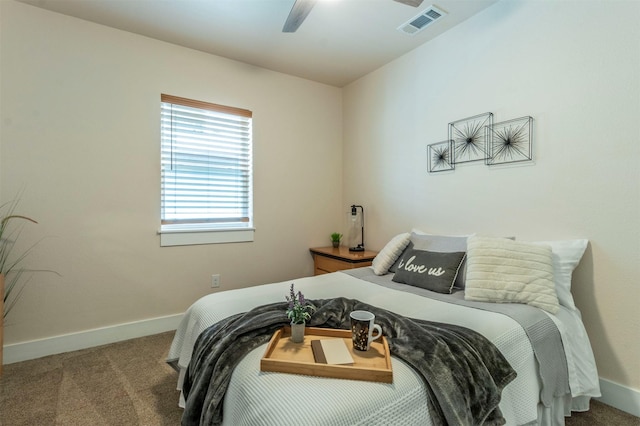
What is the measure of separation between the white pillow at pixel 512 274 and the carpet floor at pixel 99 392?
0.71 metres

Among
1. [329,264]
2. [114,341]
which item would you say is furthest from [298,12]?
[114,341]

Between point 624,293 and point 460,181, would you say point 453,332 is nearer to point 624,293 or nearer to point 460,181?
point 624,293

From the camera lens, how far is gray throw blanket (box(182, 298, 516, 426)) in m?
1.09

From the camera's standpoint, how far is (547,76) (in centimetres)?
212

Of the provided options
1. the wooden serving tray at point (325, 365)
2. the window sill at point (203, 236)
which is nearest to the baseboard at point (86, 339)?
the window sill at point (203, 236)

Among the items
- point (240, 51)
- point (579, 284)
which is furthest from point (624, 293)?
point (240, 51)

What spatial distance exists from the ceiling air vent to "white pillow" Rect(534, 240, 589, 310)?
1.89 metres

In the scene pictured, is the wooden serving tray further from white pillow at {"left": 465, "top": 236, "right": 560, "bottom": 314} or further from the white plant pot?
white pillow at {"left": 465, "top": 236, "right": 560, "bottom": 314}

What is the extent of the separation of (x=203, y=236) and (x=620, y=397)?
10.7 feet

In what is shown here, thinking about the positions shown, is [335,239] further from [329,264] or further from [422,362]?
[422,362]

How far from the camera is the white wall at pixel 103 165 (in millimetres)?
2371

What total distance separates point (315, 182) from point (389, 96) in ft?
4.14

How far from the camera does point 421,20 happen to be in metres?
2.51

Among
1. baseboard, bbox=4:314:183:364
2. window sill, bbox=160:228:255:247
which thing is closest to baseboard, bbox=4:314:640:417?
baseboard, bbox=4:314:183:364
